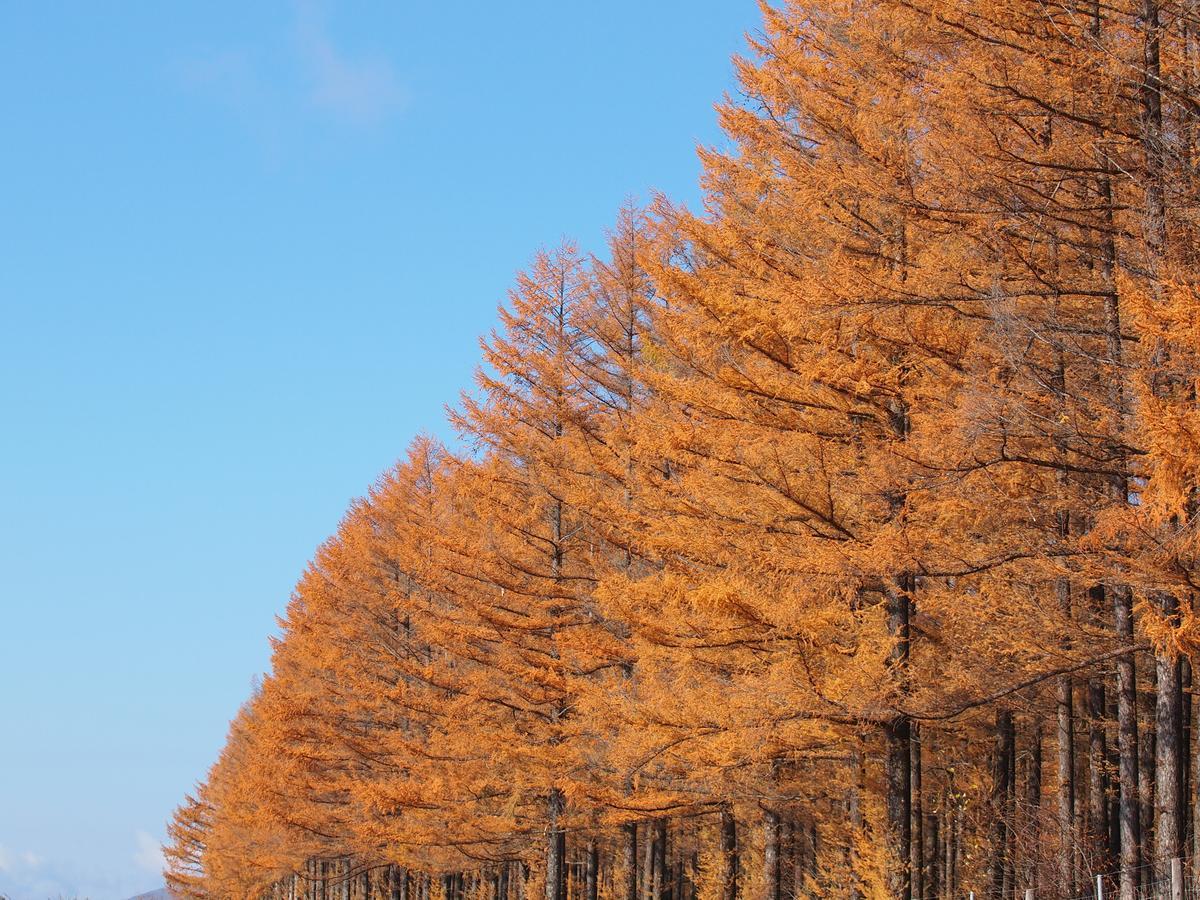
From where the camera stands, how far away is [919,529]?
35.5ft

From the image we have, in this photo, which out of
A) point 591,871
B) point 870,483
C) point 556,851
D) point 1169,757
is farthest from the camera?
point 591,871

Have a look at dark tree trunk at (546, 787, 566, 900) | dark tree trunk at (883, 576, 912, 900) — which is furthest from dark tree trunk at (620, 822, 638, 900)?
A: dark tree trunk at (883, 576, 912, 900)

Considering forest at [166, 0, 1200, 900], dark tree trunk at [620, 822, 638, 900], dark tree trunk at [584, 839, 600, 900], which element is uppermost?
forest at [166, 0, 1200, 900]

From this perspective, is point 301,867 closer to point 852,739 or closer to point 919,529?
point 852,739

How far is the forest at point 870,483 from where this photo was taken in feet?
30.4

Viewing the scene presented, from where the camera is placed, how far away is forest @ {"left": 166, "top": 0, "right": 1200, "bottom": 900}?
9.27 m

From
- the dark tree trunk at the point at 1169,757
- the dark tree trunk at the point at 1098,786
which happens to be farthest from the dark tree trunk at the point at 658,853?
the dark tree trunk at the point at 1169,757

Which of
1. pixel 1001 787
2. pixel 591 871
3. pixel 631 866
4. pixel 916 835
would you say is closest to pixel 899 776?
pixel 1001 787

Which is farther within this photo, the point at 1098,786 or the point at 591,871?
the point at 591,871

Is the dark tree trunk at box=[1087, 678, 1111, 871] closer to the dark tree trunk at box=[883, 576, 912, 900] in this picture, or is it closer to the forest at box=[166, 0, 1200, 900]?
the forest at box=[166, 0, 1200, 900]

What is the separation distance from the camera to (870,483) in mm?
11195

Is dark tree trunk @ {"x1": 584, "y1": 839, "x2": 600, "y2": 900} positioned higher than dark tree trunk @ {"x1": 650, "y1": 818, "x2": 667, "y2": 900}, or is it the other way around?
dark tree trunk @ {"x1": 650, "y1": 818, "x2": 667, "y2": 900}

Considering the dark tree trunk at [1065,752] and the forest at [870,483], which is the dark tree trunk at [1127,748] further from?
the dark tree trunk at [1065,752]

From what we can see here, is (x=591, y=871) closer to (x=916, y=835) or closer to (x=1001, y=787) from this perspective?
(x=916, y=835)
